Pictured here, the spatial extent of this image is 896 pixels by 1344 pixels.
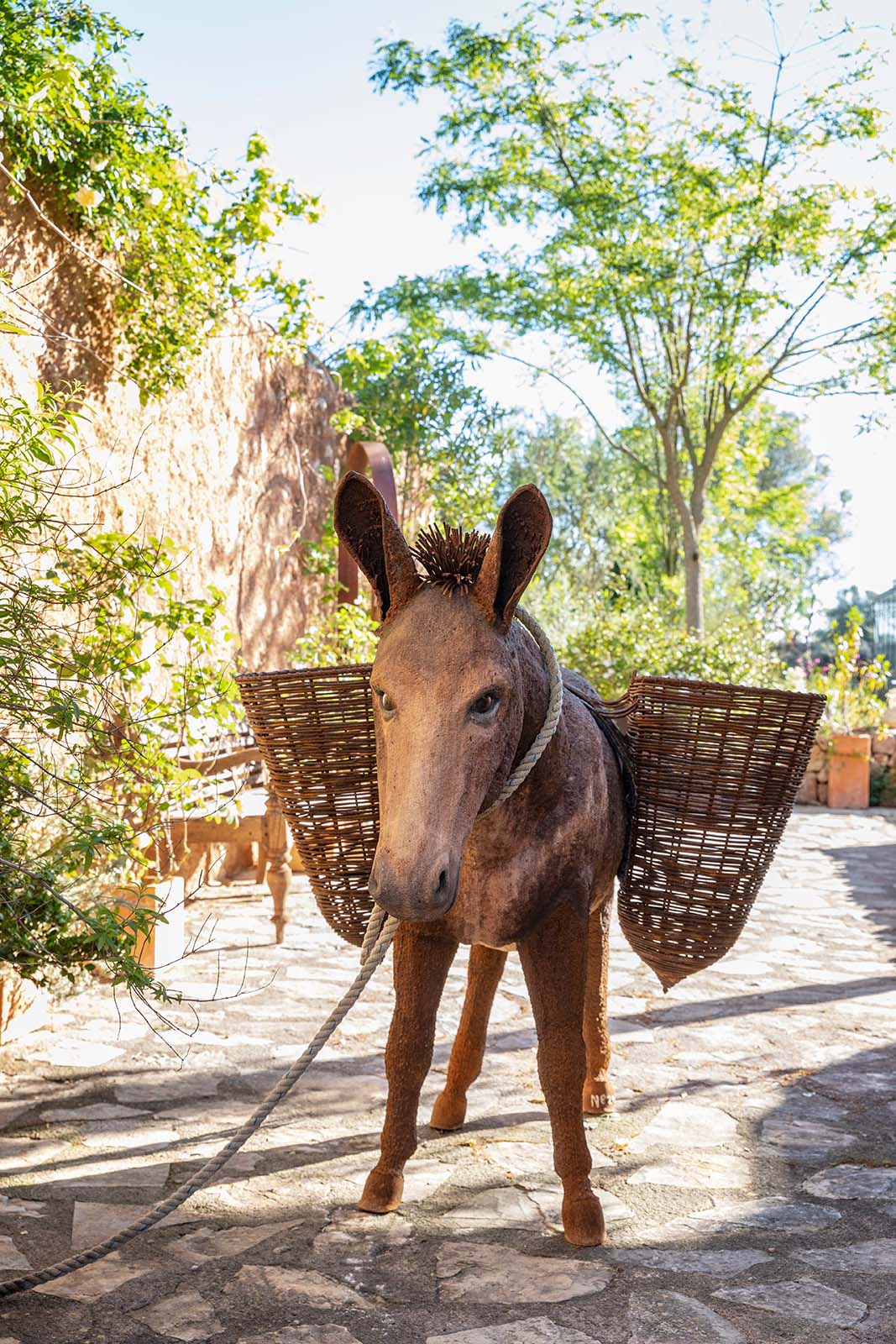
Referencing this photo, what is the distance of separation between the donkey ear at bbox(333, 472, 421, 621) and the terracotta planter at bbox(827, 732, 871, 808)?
1138 cm

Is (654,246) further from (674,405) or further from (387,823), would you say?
(387,823)

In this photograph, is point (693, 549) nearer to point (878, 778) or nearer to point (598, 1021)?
point (878, 778)

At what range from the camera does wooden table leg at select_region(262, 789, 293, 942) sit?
5836mm

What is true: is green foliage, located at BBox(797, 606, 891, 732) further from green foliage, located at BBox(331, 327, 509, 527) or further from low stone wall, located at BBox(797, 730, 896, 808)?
green foliage, located at BBox(331, 327, 509, 527)

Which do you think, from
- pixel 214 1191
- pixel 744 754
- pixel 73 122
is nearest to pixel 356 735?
pixel 744 754

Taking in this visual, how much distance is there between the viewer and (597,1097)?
3.59 metres

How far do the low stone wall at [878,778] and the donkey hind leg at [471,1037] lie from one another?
1045cm

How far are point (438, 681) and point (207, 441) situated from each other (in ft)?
17.4

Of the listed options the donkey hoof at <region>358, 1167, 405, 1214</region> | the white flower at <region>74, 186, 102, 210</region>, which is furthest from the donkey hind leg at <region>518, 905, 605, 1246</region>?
the white flower at <region>74, 186, 102, 210</region>

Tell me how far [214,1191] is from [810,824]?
9412 mm

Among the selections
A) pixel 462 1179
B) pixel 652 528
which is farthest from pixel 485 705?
pixel 652 528

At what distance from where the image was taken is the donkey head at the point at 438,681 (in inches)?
81.0

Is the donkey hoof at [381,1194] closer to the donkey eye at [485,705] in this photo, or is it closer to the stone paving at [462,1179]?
the stone paving at [462,1179]

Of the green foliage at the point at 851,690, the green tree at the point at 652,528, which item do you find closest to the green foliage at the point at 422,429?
the green tree at the point at 652,528
